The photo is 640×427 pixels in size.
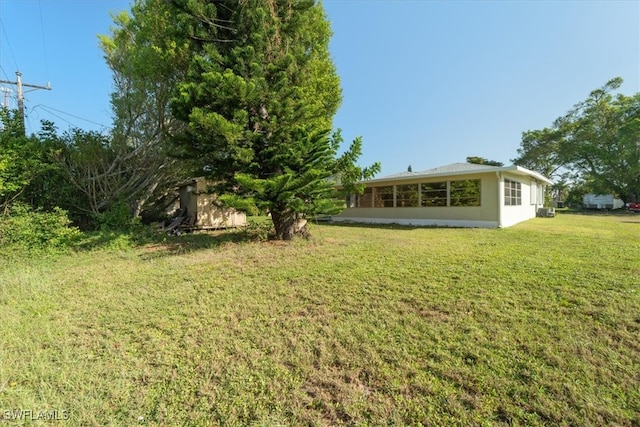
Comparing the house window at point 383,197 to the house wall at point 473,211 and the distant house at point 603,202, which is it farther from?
the distant house at point 603,202

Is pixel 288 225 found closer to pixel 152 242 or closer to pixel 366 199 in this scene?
pixel 152 242

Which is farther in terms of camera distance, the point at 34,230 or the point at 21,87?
the point at 21,87

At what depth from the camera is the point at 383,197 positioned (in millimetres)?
13688

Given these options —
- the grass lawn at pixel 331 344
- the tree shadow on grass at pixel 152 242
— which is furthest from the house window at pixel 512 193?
the tree shadow on grass at pixel 152 242

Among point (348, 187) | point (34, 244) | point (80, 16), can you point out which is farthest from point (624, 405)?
point (80, 16)

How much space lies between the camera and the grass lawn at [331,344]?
2.06 metres

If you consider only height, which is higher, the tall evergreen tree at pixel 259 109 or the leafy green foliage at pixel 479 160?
the leafy green foliage at pixel 479 160

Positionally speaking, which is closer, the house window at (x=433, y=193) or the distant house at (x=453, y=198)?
the distant house at (x=453, y=198)

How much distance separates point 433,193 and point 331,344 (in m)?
10.5

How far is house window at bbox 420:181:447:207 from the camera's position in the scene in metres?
11.6

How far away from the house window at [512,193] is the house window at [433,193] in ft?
7.24

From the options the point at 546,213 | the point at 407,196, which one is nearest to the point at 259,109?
the point at 407,196

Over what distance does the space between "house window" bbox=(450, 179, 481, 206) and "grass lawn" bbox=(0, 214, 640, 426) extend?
589cm

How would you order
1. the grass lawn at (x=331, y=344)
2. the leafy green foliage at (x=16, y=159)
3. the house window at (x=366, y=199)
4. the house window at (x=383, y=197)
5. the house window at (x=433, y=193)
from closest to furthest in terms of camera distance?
1. the grass lawn at (x=331, y=344)
2. the leafy green foliage at (x=16, y=159)
3. the house window at (x=433, y=193)
4. the house window at (x=383, y=197)
5. the house window at (x=366, y=199)
